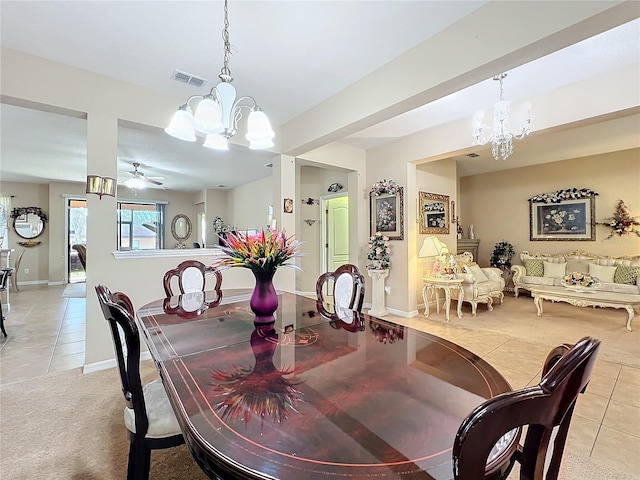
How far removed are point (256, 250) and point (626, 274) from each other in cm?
636

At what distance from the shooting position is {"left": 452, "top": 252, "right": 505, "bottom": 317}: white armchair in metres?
4.70

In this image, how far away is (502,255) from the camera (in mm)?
6773

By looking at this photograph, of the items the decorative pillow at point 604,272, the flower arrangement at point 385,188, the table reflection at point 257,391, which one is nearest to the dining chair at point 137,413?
the table reflection at point 257,391

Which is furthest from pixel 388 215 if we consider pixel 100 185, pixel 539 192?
pixel 539 192

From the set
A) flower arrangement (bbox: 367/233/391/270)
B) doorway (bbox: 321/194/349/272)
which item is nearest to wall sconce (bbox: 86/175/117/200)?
flower arrangement (bbox: 367/233/391/270)

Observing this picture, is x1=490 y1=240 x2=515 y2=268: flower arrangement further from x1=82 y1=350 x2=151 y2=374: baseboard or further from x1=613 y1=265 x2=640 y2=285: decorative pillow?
x1=82 y1=350 x2=151 y2=374: baseboard

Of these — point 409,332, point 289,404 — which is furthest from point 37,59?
point 409,332

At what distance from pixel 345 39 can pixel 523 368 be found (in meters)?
3.27

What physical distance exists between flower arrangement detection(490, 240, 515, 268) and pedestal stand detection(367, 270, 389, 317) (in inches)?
139

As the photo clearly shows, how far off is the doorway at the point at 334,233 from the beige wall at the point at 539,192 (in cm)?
335

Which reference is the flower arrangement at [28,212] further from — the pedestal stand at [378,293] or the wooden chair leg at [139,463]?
the wooden chair leg at [139,463]

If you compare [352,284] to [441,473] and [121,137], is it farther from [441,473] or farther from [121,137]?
[121,137]

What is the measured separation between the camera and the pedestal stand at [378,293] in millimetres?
4742

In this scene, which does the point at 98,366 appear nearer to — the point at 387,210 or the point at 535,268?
the point at 387,210
